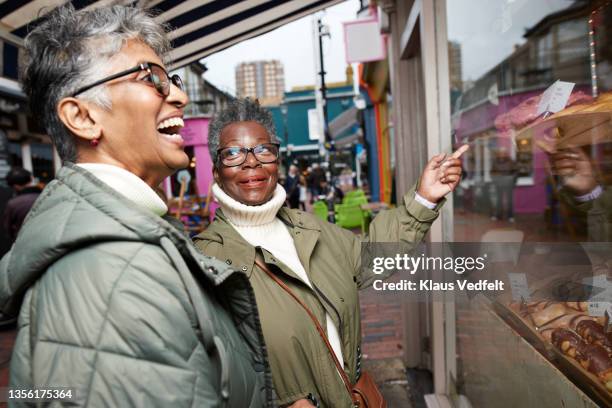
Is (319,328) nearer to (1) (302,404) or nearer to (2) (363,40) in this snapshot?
(1) (302,404)

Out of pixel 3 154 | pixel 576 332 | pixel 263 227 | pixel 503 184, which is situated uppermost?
pixel 3 154

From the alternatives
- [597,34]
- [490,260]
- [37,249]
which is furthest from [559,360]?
[37,249]

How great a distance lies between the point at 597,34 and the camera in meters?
2.06

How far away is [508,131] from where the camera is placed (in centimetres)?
251

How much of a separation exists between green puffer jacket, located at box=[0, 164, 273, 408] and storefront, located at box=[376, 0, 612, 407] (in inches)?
54.4

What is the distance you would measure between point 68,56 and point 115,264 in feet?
2.04

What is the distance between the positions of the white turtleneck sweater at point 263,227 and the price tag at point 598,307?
43.3 inches

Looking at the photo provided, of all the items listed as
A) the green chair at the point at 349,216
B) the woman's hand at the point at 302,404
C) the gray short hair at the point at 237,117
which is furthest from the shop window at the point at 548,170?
the green chair at the point at 349,216

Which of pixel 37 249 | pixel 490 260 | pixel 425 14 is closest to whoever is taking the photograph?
pixel 37 249

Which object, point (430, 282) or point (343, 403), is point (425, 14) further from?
point (343, 403)

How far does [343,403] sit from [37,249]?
4.27 feet

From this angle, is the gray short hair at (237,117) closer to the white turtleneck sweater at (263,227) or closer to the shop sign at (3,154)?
the white turtleneck sweater at (263,227)

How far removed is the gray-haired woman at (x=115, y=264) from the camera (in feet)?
2.68

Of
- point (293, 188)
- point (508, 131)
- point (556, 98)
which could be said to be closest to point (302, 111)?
point (293, 188)
